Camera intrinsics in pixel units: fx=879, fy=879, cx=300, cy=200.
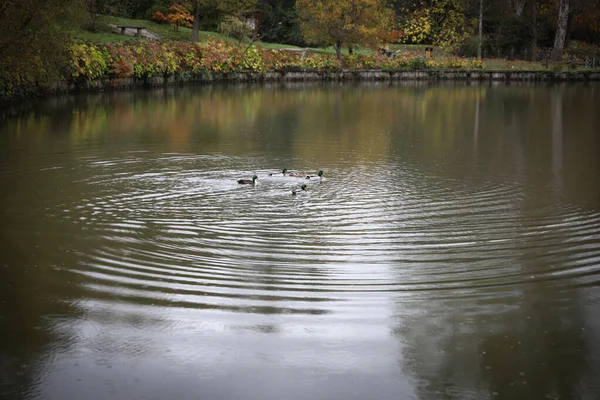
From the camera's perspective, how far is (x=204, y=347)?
5.94 meters

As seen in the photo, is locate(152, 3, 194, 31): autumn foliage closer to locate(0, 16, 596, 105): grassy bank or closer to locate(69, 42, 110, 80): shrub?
locate(0, 16, 596, 105): grassy bank

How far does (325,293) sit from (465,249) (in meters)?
2.14

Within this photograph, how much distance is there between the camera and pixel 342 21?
46188mm

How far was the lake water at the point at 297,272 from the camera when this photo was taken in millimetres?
5574

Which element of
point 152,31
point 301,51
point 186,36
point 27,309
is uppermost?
Result: point 152,31

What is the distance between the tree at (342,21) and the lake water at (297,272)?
98.5 ft

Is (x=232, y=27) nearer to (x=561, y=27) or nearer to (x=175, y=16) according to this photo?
(x=175, y=16)

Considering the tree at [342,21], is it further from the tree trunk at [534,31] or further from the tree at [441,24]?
the tree trunk at [534,31]

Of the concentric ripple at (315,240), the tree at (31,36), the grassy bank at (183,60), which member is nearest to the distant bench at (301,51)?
the grassy bank at (183,60)

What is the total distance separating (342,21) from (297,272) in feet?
131

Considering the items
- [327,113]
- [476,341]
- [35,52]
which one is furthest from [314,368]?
[327,113]

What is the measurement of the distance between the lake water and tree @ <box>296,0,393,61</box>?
30036 mm

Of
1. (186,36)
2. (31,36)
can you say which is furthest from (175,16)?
(31,36)

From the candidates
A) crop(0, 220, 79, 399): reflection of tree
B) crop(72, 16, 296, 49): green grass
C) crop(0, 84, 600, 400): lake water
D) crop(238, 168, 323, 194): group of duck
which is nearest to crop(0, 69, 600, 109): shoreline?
crop(72, 16, 296, 49): green grass
